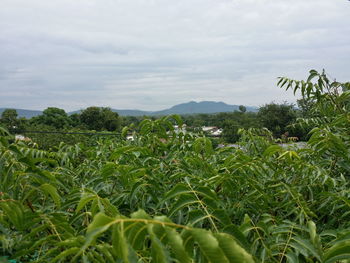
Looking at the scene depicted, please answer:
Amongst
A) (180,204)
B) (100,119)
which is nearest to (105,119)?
(100,119)

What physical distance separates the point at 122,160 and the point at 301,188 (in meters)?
0.96

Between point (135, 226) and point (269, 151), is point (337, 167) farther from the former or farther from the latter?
point (135, 226)

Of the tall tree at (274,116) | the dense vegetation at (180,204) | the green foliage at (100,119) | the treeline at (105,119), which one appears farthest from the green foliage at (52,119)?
the dense vegetation at (180,204)

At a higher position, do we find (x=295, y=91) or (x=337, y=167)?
(x=295, y=91)

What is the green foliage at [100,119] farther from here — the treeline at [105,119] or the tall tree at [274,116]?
the tall tree at [274,116]

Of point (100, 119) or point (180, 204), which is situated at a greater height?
point (100, 119)

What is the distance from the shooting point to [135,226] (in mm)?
727

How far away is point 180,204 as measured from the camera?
109 centimetres

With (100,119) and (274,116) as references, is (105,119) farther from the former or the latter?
(274,116)

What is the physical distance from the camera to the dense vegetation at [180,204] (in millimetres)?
722

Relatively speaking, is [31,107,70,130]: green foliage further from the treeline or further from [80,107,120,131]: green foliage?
[80,107,120,131]: green foliage

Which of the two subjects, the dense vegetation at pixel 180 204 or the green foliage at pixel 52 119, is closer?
the dense vegetation at pixel 180 204

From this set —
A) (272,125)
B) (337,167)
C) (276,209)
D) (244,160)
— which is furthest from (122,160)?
(272,125)

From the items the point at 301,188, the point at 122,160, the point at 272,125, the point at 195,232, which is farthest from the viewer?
the point at 272,125
